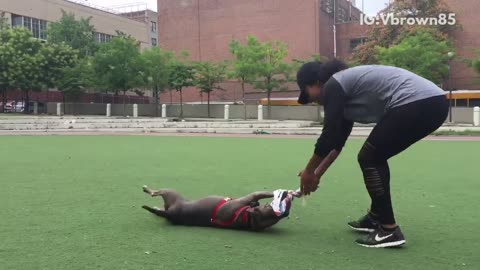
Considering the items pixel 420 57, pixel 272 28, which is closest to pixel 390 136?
pixel 420 57

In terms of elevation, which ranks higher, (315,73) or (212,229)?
(315,73)

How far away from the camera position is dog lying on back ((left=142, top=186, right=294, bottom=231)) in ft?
13.9

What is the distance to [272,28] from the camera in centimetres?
5628

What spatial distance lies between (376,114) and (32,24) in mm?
59433

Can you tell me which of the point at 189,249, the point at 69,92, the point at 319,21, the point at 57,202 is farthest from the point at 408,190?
the point at 319,21

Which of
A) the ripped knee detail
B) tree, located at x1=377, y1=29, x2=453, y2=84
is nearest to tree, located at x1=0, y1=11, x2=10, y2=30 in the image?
tree, located at x1=377, y1=29, x2=453, y2=84

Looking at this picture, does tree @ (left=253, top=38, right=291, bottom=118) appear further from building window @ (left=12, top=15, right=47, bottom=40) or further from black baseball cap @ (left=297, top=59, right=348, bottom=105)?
black baseball cap @ (left=297, top=59, right=348, bottom=105)

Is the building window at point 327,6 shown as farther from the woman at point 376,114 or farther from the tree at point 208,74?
the woman at point 376,114

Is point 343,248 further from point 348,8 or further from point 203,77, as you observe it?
point 348,8

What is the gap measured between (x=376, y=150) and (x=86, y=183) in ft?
15.0

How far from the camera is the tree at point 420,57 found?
36250 millimetres

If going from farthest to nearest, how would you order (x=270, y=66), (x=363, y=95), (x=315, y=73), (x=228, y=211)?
(x=270, y=66), (x=228, y=211), (x=315, y=73), (x=363, y=95)

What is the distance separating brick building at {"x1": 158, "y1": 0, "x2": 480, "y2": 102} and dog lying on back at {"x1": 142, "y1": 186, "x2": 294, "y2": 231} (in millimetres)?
45353

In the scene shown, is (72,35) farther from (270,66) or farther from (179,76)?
(270,66)
